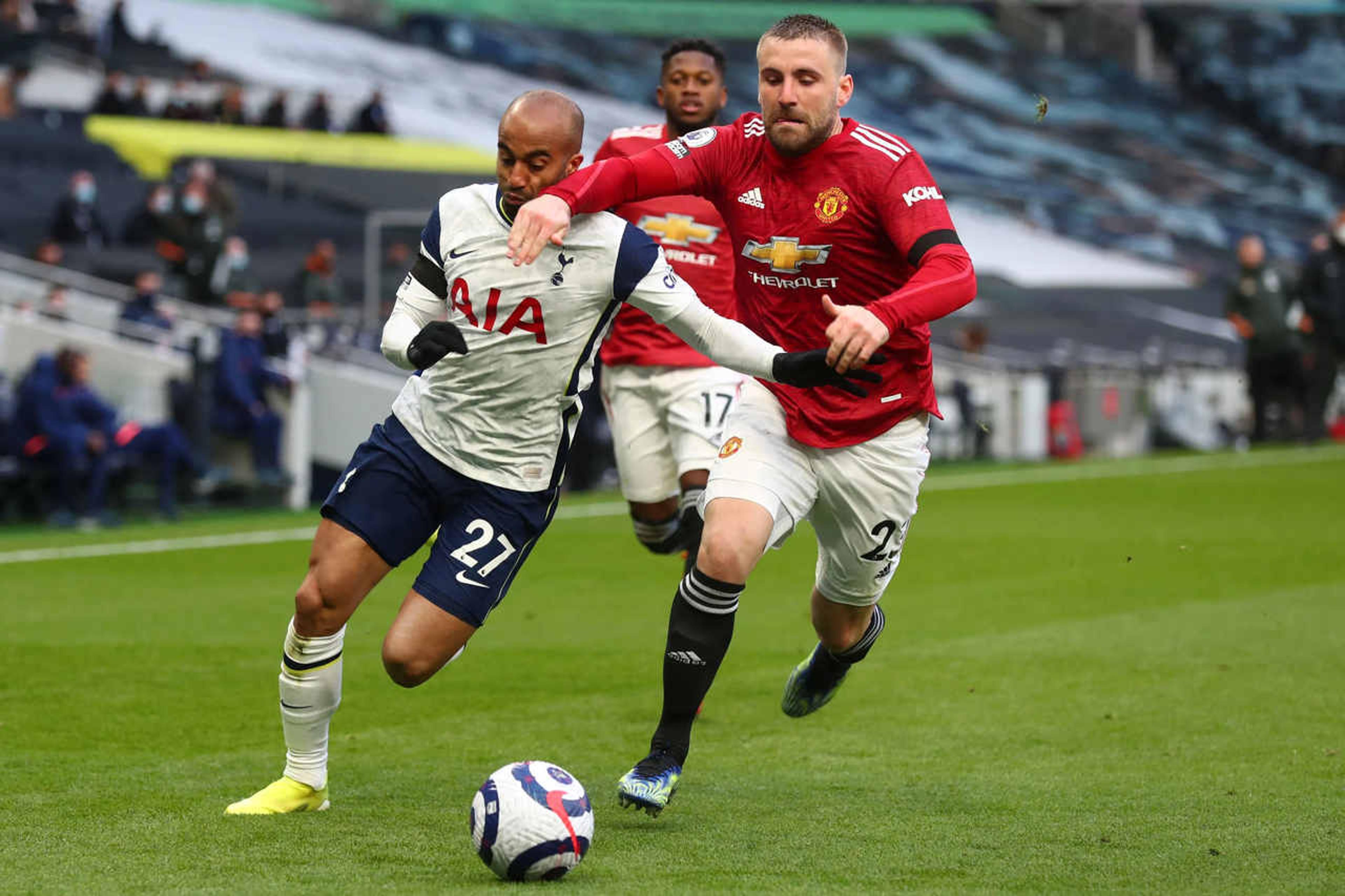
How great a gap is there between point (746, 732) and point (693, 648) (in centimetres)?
157

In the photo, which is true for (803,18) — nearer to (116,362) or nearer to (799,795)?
(799,795)

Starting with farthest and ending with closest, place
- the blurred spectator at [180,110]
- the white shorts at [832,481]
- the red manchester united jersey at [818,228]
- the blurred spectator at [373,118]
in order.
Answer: the blurred spectator at [373,118] < the blurred spectator at [180,110] < the white shorts at [832,481] < the red manchester united jersey at [818,228]

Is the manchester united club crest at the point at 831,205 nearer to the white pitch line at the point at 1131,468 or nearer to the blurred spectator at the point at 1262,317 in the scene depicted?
the white pitch line at the point at 1131,468

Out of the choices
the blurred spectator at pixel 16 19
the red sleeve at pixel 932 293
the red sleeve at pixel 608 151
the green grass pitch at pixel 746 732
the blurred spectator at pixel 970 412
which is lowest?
the blurred spectator at pixel 970 412

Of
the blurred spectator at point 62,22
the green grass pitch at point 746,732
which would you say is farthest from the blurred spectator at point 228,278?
the blurred spectator at point 62,22

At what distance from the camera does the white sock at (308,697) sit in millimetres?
5477

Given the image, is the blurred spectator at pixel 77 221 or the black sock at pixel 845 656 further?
the blurred spectator at pixel 77 221

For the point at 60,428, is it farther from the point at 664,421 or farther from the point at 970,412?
the point at 970,412

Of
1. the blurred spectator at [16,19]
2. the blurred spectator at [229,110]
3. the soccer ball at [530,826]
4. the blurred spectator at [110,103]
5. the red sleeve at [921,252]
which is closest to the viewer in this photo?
the soccer ball at [530,826]

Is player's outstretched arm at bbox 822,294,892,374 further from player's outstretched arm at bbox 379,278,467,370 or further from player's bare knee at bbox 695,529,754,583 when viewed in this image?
player's outstretched arm at bbox 379,278,467,370

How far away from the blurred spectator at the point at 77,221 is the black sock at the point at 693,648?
19447mm

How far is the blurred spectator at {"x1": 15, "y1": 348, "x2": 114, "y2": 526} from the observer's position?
561 inches

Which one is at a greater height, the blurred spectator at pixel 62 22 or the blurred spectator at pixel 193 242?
the blurred spectator at pixel 62 22

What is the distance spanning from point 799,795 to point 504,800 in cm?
Result: 136
